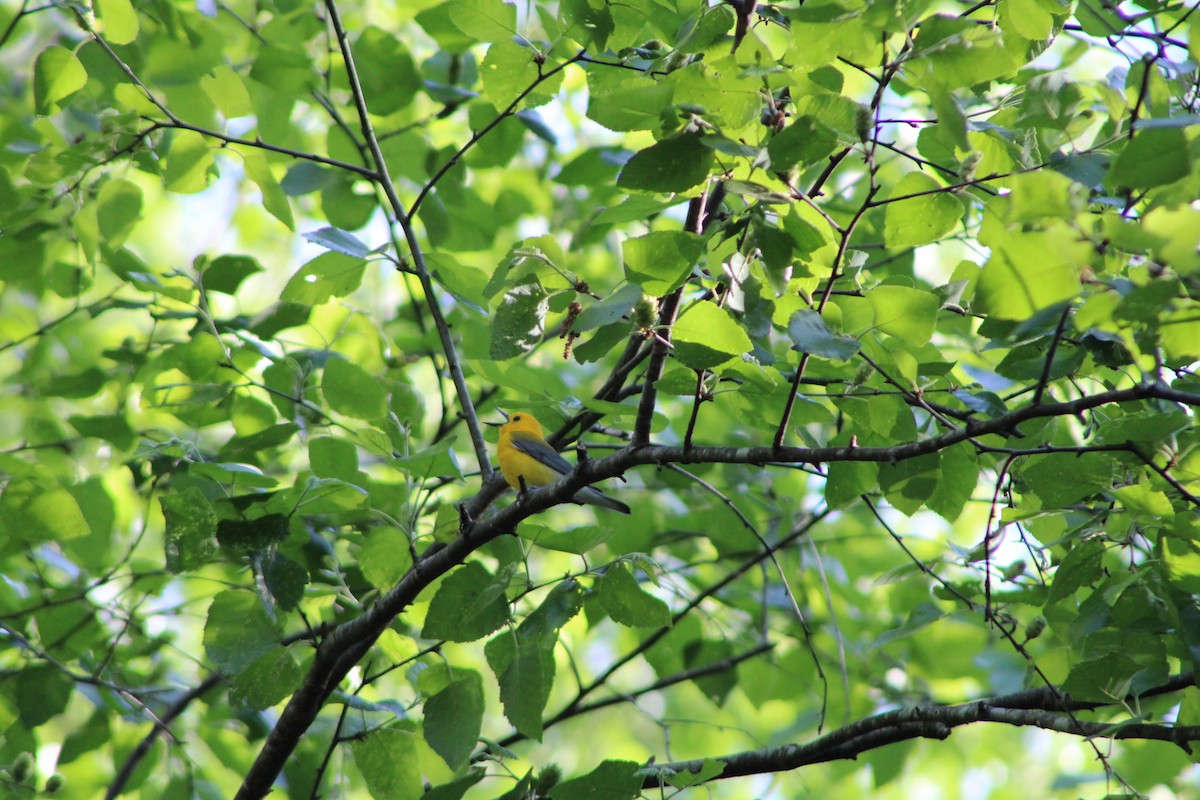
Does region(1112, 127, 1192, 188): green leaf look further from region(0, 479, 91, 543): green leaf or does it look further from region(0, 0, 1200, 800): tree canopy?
region(0, 479, 91, 543): green leaf

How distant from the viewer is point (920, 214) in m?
2.26

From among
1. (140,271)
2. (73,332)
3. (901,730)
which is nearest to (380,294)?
(73,332)

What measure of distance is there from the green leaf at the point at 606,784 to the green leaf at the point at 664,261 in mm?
1404

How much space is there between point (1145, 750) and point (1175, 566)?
1.78 metres

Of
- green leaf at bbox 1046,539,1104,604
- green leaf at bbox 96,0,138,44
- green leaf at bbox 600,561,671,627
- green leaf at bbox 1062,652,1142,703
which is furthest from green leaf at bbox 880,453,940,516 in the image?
green leaf at bbox 96,0,138,44

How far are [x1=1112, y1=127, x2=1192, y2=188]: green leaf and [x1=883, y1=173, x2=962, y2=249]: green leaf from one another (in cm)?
48

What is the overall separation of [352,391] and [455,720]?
1.25 meters

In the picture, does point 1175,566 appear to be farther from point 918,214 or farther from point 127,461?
point 127,461

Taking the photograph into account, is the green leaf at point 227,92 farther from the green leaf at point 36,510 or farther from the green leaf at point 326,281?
the green leaf at point 36,510

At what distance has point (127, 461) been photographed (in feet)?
12.4

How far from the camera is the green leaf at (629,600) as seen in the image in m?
2.67

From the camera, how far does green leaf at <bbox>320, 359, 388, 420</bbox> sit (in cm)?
352

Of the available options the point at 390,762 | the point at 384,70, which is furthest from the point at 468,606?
the point at 384,70

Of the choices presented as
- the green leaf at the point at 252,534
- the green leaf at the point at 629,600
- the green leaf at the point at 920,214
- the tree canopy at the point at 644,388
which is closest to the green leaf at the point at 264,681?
the tree canopy at the point at 644,388
